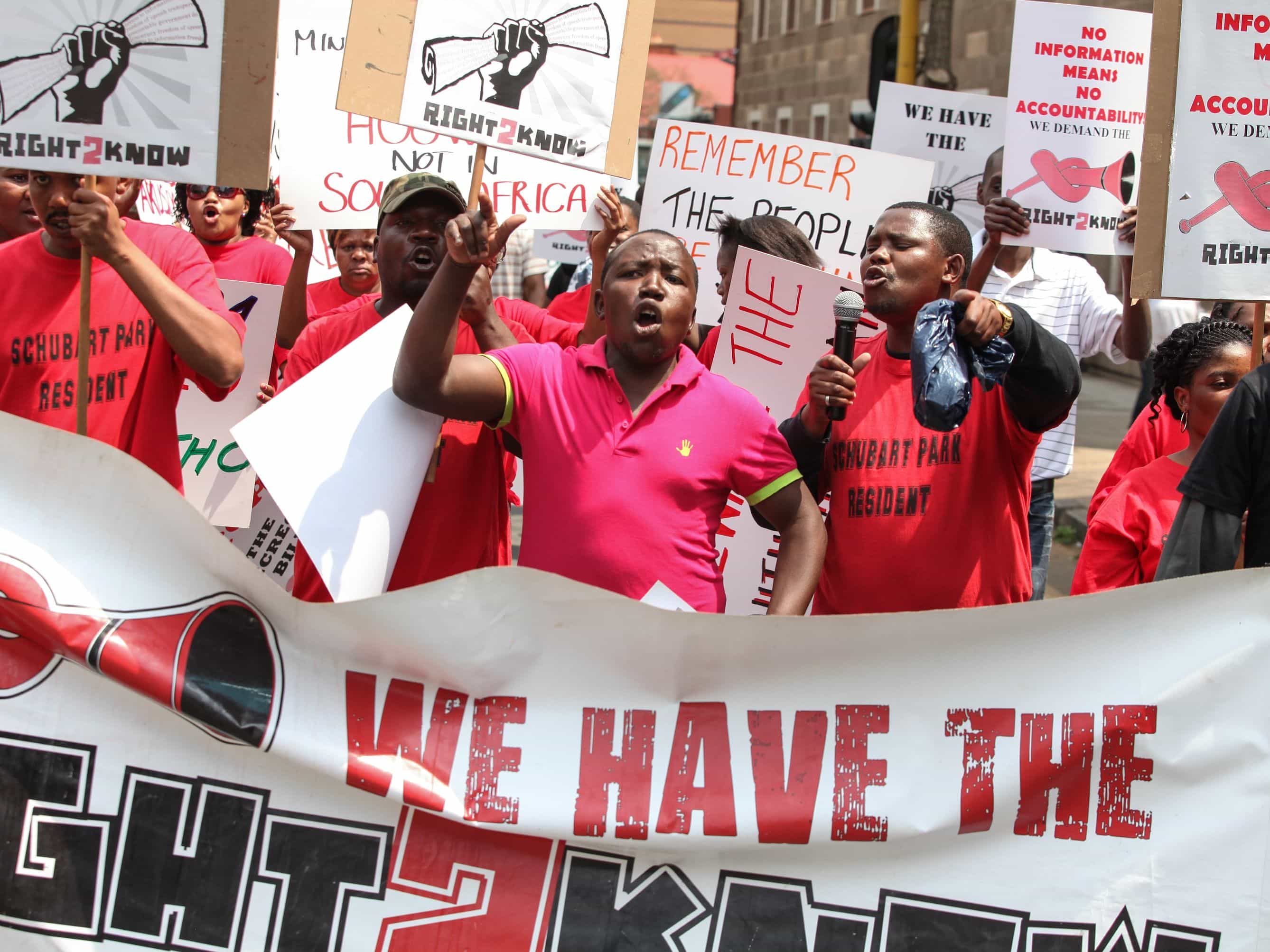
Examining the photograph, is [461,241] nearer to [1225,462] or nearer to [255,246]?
[1225,462]

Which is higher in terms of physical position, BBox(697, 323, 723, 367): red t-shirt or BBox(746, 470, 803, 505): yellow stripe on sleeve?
BBox(697, 323, 723, 367): red t-shirt

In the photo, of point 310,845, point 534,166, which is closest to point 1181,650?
point 310,845

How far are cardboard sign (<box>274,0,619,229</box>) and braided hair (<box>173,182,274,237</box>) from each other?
377 mm

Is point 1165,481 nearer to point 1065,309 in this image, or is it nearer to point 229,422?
point 1065,309

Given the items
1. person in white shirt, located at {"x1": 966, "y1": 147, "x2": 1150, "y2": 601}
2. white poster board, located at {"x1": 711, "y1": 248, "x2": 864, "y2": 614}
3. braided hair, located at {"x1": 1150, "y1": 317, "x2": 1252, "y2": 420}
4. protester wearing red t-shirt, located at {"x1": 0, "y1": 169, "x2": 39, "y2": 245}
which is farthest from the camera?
protester wearing red t-shirt, located at {"x1": 0, "y1": 169, "x2": 39, "y2": 245}

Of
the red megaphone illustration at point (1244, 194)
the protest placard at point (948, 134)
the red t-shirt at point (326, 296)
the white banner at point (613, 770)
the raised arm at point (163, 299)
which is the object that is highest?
the protest placard at point (948, 134)

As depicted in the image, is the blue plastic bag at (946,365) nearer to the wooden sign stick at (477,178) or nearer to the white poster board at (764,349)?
the wooden sign stick at (477,178)

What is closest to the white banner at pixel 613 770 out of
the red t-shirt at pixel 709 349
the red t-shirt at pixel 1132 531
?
the red t-shirt at pixel 1132 531

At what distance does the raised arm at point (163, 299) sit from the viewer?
327 cm

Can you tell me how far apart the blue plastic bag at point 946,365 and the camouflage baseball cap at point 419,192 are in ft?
3.95

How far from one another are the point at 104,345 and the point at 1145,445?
9.92 ft

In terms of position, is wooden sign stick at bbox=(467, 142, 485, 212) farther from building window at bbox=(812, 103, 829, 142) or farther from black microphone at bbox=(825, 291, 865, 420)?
building window at bbox=(812, 103, 829, 142)

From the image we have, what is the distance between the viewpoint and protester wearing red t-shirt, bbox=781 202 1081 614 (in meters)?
3.46

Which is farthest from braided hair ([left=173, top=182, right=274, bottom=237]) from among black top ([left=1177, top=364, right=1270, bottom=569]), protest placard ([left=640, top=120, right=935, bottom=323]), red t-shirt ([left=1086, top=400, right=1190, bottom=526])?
black top ([left=1177, top=364, right=1270, bottom=569])
